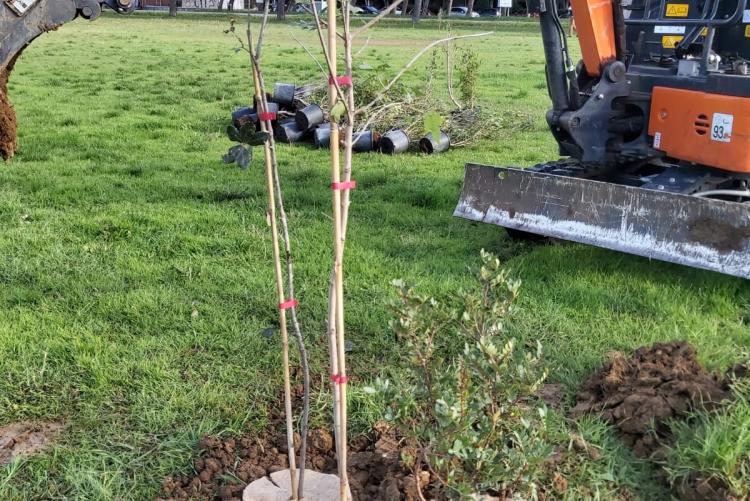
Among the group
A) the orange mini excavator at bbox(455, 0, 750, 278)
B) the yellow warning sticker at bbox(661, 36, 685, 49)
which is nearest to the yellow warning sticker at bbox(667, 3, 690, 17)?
the orange mini excavator at bbox(455, 0, 750, 278)

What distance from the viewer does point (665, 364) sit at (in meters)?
3.52

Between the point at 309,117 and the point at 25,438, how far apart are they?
6.80 m

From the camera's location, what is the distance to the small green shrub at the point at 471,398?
8.18 feet

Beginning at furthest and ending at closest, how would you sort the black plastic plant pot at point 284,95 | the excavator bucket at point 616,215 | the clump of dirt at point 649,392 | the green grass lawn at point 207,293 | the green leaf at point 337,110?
the black plastic plant pot at point 284,95
the excavator bucket at point 616,215
the green grass lawn at point 207,293
the clump of dirt at point 649,392
the green leaf at point 337,110

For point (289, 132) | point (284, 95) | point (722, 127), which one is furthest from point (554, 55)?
point (284, 95)

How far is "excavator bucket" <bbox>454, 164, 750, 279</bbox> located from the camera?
183 inches

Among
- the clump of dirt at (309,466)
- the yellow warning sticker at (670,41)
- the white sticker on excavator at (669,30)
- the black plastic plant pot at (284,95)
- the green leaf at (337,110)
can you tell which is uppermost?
the white sticker on excavator at (669,30)

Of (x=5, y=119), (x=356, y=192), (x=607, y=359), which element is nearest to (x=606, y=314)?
(x=607, y=359)

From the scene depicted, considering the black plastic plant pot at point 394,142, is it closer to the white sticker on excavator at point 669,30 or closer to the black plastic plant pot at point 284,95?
the black plastic plant pot at point 284,95

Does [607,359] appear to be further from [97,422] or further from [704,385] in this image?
[97,422]

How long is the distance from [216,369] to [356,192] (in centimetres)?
371

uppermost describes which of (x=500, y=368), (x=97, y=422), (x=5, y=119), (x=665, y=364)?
(x=5, y=119)

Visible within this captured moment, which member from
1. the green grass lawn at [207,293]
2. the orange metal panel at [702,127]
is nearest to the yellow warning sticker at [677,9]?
the orange metal panel at [702,127]

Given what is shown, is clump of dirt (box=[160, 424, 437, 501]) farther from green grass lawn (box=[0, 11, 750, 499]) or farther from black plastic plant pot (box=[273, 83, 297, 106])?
black plastic plant pot (box=[273, 83, 297, 106])
